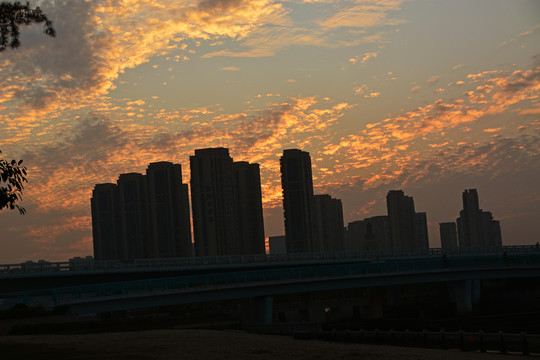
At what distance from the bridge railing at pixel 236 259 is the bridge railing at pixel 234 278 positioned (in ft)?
22.0

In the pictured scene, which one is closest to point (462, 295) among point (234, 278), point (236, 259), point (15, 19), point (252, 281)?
point (236, 259)

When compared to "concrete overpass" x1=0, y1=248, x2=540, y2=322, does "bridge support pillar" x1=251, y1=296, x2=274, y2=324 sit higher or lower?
lower

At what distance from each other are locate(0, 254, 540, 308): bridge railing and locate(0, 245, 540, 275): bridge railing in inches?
264

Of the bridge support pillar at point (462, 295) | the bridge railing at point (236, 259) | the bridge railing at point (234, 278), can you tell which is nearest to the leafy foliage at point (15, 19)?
the bridge railing at point (234, 278)

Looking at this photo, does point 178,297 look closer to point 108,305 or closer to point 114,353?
point 108,305

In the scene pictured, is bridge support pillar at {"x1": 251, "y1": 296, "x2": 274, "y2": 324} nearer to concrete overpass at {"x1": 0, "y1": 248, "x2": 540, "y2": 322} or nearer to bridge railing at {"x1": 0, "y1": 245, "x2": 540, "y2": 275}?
concrete overpass at {"x1": 0, "y1": 248, "x2": 540, "y2": 322}

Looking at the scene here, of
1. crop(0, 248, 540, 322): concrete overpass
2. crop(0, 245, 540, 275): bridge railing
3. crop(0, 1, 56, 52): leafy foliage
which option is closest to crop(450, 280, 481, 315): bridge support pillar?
crop(0, 248, 540, 322): concrete overpass

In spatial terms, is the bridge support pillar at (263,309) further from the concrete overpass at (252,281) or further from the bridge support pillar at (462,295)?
the bridge support pillar at (462,295)

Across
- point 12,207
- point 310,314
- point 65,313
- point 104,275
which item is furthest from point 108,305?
point 310,314

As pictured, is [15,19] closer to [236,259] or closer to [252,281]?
[252,281]

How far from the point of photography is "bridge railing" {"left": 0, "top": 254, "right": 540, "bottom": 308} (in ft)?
166

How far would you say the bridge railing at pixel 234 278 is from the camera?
50719 millimetres

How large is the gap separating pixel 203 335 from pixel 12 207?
80.6 ft

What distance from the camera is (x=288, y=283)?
227ft
